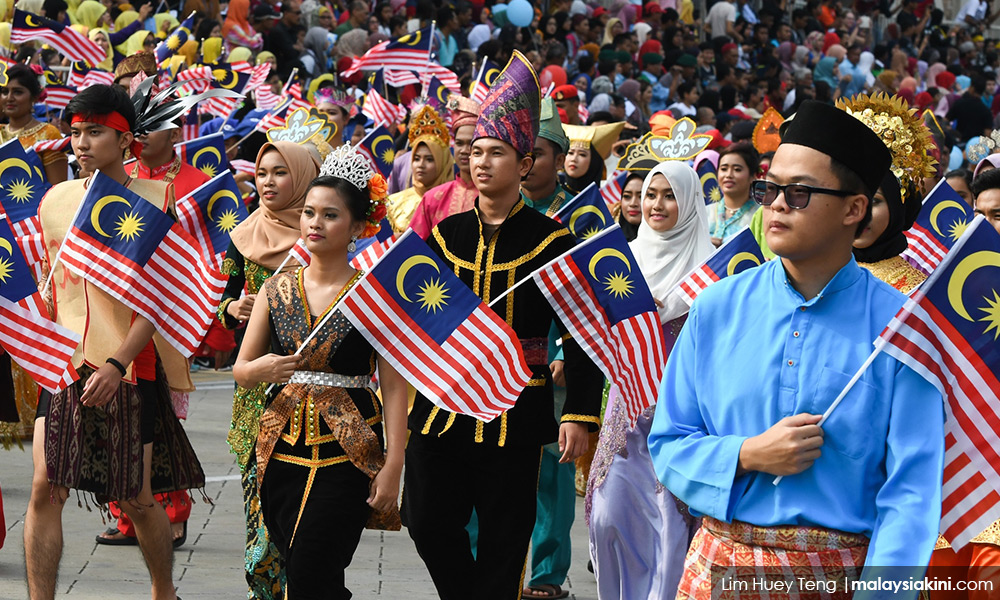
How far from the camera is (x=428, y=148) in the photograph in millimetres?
9586

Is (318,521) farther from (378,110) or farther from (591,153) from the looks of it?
(378,110)

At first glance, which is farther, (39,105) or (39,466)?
(39,105)

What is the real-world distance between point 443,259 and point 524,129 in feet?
2.01

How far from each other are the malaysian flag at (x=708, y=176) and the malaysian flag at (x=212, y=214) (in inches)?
188

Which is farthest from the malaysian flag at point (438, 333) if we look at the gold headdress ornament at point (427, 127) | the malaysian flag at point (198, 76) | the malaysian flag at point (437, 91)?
the malaysian flag at point (437, 91)

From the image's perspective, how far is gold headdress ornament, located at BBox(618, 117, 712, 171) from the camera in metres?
9.00

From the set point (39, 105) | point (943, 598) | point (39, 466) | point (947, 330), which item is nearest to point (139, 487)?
point (39, 466)

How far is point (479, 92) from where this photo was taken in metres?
8.95

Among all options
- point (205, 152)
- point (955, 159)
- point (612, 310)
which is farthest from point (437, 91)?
point (612, 310)

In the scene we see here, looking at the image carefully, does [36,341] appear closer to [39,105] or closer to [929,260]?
[929,260]

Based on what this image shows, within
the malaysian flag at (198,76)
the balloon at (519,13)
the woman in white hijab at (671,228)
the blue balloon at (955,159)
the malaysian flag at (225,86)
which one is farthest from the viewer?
the balloon at (519,13)

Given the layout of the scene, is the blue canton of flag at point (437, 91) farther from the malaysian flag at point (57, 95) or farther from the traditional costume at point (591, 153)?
the malaysian flag at point (57, 95)

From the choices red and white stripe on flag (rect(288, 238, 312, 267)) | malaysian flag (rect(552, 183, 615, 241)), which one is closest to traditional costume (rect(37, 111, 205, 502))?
red and white stripe on flag (rect(288, 238, 312, 267))

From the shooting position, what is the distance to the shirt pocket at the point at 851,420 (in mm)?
2994
